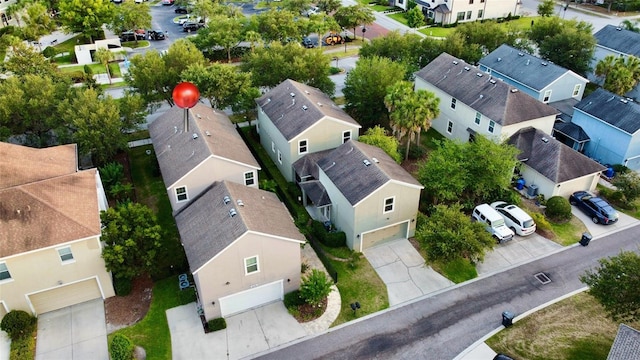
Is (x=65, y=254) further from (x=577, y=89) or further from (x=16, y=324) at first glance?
(x=577, y=89)

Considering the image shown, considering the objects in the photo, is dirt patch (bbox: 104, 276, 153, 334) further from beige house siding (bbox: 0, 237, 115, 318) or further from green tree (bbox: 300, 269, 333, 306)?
green tree (bbox: 300, 269, 333, 306)

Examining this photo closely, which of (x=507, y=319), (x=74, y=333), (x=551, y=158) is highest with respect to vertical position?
(x=551, y=158)

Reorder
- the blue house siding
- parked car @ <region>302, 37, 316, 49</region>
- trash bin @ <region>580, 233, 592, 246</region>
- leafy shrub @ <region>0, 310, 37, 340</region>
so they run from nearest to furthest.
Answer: leafy shrub @ <region>0, 310, 37, 340</region>, trash bin @ <region>580, 233, 592, 246</region>, the blue house siding, parked car @ <region>302, 37, 316, 49</region>

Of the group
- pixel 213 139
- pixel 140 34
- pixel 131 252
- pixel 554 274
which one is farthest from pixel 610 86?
pixel 140 34


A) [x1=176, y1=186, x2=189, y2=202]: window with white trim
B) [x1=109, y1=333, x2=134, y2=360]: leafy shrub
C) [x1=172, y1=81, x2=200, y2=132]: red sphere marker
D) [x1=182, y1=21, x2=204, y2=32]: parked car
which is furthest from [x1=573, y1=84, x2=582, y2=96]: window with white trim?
[x1=182, y1=21, x2=204, y2=32]: parked car

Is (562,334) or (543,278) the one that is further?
(543,278)

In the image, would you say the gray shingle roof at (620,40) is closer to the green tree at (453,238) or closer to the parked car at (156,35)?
the green tree at (453,238)

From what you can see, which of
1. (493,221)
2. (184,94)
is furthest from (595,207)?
(184,94)

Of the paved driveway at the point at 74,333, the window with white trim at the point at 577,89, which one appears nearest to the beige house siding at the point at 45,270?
the paved driveway at the point at 74,333
